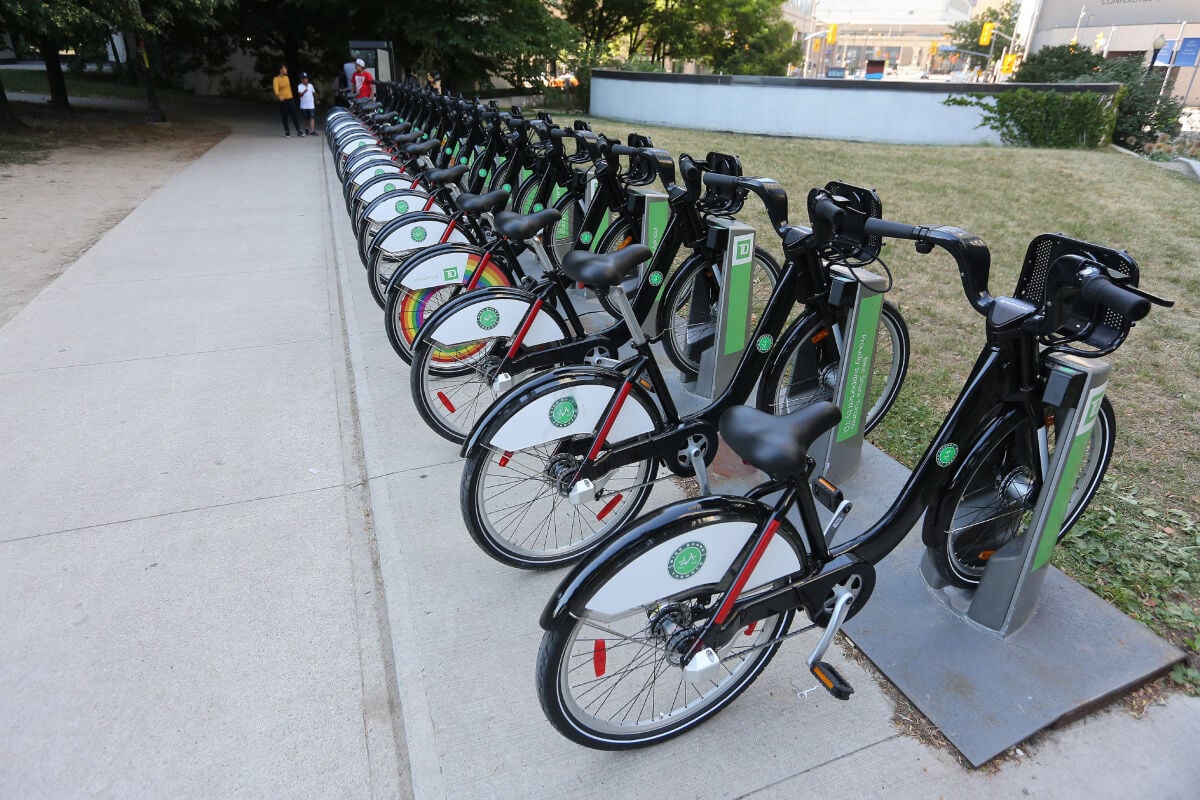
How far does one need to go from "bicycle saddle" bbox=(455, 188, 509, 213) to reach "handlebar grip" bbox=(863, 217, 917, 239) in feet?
6.84

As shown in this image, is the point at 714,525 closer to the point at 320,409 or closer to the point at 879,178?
the point at 320,409

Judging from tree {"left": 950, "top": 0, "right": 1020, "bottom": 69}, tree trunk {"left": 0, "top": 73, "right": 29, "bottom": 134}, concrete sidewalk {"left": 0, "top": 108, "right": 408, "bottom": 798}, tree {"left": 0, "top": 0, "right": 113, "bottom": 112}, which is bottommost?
concrete sidewalk {"left": 0, "top": 108, "right": 408, "bottom": 798}

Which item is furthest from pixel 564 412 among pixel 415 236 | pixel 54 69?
pixel 54 69

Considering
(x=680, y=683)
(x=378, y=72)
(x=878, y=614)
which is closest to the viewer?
(x=680, y=683)

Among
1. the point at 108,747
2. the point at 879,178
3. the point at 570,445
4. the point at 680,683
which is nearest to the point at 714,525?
the point at 680,683

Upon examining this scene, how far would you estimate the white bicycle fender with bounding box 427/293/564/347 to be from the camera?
3.26 metres

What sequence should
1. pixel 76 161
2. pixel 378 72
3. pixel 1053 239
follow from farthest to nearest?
1. pixel 378 72
2. pixel 76 161
3. pixel 1053 239

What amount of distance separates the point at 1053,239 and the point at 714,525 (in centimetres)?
124

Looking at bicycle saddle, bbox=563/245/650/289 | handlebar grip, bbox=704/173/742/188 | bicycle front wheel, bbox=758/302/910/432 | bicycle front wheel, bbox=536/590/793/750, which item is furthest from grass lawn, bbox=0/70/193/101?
bicycle front wheel, bbox=536/590/793/750

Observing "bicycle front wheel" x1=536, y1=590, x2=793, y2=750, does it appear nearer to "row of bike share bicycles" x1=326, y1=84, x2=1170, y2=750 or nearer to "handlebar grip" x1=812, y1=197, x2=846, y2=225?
"row of bike share bicycles" x1=326, y1=84, x2=1170, y2=750

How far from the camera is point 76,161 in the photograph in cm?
1194

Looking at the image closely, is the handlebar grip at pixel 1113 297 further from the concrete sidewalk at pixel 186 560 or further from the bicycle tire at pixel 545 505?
the concrete sidewalk at pixel 186 560

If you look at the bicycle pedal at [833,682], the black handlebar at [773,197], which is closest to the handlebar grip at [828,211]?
the black handlebar at [773,197]

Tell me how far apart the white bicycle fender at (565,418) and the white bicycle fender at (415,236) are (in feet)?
7.44
